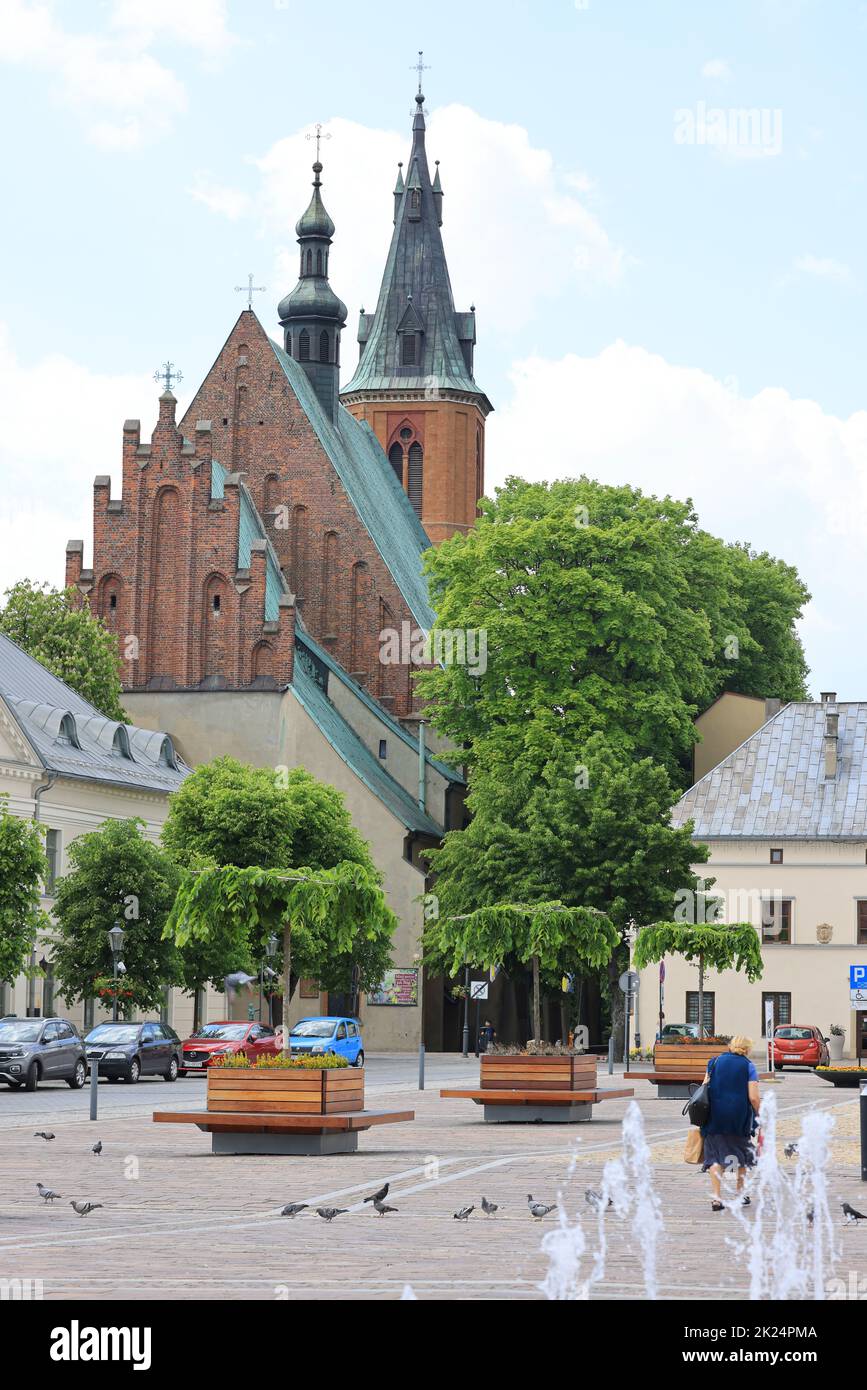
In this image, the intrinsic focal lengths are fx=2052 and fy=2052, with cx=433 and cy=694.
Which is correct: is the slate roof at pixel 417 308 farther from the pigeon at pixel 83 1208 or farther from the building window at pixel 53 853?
the pigeon at pixel 83 1208

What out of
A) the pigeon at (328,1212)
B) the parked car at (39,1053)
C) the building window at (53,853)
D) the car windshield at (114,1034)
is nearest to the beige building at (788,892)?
the building window at (53,853)

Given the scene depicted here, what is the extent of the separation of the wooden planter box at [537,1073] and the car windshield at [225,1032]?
16177mm

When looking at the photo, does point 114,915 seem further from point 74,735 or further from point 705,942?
point 705,942

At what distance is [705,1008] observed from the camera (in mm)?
59969

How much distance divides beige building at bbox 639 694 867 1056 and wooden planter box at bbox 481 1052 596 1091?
3093 cm

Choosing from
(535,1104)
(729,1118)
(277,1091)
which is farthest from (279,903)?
(729,1118)

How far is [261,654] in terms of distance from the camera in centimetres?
6519

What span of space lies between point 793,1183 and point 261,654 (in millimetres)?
47847

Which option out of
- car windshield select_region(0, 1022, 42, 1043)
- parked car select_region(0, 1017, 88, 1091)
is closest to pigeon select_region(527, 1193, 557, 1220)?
parked car select_region(0, 1017, 88, 1091)

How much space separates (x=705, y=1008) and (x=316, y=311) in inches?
1370

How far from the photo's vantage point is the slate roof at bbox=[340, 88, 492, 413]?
8769cm

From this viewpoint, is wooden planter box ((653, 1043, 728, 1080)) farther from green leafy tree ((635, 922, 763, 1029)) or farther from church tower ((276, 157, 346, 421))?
church tower ((276, 157, 346, 421))
